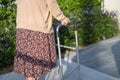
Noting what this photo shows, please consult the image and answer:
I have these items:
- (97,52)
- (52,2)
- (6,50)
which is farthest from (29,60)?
(97,52)

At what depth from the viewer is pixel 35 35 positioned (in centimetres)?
362

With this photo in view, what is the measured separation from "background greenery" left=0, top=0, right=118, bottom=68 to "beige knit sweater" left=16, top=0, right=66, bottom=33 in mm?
2079

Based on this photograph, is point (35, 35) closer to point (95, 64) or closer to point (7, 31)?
point (95, 64)

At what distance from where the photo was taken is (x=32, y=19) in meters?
3.56

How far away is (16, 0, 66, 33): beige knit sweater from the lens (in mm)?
3508

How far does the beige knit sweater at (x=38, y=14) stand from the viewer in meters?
3.51

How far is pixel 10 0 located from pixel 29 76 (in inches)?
117

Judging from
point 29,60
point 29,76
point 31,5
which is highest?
point 31,5

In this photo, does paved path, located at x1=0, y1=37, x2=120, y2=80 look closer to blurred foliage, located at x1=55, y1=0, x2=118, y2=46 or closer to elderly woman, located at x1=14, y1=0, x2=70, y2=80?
blurred foliage, located at x1=55, y1=0, x2=118, y2=46

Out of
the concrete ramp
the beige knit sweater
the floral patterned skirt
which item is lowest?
the concrete ramp

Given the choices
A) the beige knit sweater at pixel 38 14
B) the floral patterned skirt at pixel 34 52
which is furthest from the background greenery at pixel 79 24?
the beige knit sweater at pixel 38 14

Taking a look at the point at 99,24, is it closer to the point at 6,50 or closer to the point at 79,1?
the point at 79,1

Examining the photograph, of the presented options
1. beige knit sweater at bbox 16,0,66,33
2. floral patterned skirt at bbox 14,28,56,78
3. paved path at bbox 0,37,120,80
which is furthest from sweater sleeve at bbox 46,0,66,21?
paved path at bbox 0,37,120,80

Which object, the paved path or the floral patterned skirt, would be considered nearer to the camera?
the floral patterned skirt
